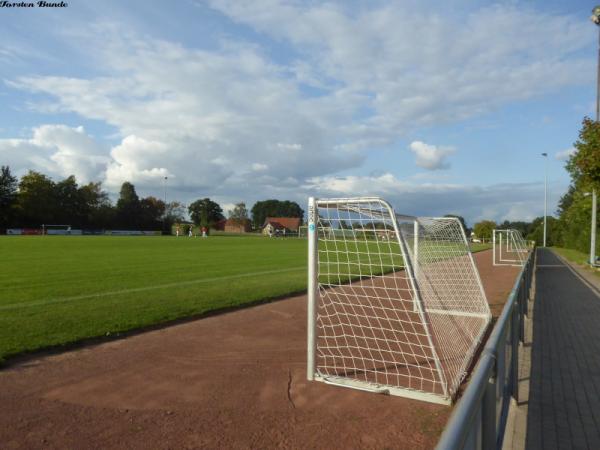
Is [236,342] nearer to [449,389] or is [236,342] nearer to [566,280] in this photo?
[449,389]

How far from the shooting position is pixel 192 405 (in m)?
4.35

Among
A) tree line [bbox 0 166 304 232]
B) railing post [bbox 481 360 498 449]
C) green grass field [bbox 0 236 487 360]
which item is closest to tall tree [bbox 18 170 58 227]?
tree line [bbox 0 166 304 232]

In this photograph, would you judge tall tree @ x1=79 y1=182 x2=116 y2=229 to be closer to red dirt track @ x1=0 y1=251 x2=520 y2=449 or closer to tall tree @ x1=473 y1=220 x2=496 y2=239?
tall tree @ x1=473 y1=220 x2=496 y2=239

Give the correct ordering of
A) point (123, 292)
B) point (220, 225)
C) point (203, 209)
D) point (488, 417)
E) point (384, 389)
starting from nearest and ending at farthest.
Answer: point (488, 417) < point (384, 389) < point (123, 292) < point (203, 209) < point (220, 225)

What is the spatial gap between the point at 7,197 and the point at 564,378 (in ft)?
265

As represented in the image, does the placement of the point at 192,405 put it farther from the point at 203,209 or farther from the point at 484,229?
the point at 203,209

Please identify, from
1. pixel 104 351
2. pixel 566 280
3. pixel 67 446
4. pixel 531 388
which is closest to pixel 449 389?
pixel 531 388

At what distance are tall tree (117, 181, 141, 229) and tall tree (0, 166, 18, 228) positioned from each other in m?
17.4

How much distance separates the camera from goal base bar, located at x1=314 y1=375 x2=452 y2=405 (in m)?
4.59

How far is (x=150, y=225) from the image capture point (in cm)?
8781

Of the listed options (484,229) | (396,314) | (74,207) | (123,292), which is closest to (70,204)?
(74,207)

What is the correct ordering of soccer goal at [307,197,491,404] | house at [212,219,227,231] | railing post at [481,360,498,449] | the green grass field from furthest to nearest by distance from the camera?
house at [212,219,227,231]
the green grass field
soccer goal at [307,197,491,404]
railing post at [481,360,498,449]

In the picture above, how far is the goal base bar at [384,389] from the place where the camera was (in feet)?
15.0

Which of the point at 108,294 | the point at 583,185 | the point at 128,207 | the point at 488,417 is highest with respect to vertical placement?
the point at 128,207
